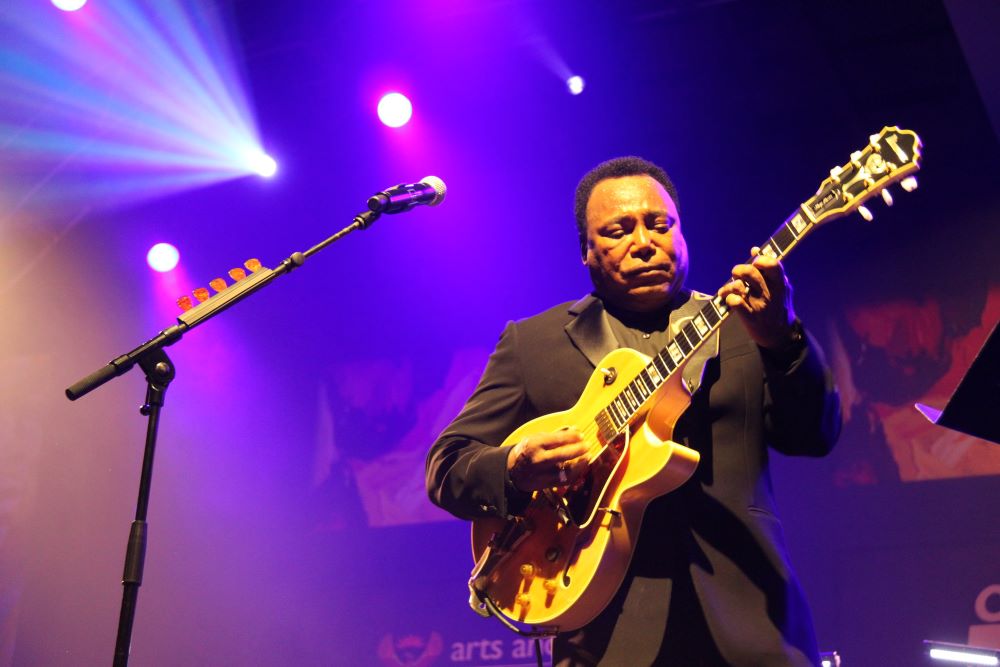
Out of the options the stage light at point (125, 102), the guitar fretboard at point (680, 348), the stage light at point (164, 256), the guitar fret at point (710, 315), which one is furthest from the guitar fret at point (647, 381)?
the stage light at point (164, 256)

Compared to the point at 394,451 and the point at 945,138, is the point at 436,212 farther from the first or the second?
the point at 945,138

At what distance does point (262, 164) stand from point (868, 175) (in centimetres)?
597

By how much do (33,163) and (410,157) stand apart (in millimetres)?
3218

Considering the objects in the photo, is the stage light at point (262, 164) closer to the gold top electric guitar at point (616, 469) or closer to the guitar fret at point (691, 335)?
the gold top electric guitar at point (616, 469)

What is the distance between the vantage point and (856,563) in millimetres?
5824

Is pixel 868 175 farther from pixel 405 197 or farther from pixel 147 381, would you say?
pixel 147 381

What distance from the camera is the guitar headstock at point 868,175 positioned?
7.36 ft

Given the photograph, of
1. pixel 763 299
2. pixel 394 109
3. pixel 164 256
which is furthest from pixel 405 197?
pixel 164 256

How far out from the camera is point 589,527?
2289mm

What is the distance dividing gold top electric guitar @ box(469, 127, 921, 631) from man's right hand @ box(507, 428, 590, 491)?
0.09 meters

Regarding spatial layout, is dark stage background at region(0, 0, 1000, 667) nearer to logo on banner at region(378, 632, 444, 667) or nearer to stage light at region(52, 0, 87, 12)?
logo on banner at region(378, 632, 444, 667)

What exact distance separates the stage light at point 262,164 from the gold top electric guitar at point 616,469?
5.55 meters

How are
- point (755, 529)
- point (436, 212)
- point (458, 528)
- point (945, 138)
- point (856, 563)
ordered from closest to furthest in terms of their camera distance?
point (755, 529)
point (856, 563)
point (945, 138)
point (458, 528)
point (436, 212)

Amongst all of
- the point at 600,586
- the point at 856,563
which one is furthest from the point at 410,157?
the point at 600,586
